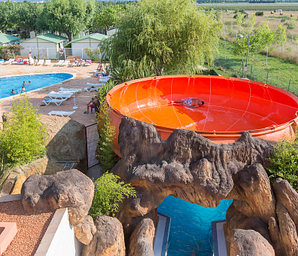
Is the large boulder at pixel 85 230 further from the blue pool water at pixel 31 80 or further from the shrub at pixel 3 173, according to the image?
the blue pool water at pixel 31 80

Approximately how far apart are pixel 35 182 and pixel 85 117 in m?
7.76

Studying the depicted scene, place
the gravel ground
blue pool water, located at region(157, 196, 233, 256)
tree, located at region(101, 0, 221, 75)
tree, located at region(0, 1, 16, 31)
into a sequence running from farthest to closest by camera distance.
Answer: tree, located at region(0, 1, 16, 31) < tree, located at region(101, 0, 221, 75) < blue pool water, located at region(157, 196, 233, 256) < the gravel ground

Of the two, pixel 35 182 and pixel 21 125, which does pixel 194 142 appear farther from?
pixel 21 125

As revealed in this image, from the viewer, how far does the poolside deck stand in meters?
15.0

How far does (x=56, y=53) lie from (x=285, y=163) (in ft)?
101

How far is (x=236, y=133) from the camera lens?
7594 mm

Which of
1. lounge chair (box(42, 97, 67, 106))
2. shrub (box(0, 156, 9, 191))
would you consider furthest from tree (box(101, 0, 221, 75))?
shrub (box(0, 156, 9, 191))

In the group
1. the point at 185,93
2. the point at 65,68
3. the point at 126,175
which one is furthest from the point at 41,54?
the point at 126,175

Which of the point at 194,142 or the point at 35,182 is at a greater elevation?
the point at 194,142

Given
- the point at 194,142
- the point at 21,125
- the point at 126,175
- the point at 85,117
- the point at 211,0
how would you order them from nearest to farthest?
the point at 194,142
the point at 126,175
the point at 21,125
the point at 85,117
the point at 211,0

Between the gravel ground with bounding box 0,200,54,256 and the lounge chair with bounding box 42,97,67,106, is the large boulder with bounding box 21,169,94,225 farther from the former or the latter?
the lounge chair with bounding box 42,97,67,106

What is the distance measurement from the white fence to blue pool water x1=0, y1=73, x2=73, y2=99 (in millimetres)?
7181

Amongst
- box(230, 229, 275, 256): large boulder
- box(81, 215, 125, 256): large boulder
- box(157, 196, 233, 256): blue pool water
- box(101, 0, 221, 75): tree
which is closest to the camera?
box(230, 229, 275, 256): large boulder

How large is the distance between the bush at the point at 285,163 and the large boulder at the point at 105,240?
13.6 feet
